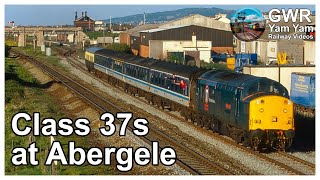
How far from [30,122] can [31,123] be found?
572mm

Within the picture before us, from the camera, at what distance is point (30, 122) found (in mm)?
32344

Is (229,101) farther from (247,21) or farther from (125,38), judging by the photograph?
(125,38)

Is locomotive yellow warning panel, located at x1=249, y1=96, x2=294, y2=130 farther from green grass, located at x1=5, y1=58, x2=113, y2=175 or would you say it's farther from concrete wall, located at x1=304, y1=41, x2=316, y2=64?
concrete wall, located at x1=304, y1=41, x2=316, y2=64

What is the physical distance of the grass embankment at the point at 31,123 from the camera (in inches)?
827

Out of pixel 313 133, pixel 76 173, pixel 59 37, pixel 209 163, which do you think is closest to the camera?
pixel 76 173

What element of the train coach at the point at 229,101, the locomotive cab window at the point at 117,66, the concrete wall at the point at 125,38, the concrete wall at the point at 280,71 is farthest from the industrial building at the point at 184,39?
the concrete wall at the point at 280,71

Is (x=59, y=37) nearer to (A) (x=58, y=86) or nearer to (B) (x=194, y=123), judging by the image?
(A) (x=58, y=86)

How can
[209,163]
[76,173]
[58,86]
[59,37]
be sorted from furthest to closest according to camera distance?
[59,37]
[58,86]
[209,163]
[76,173]

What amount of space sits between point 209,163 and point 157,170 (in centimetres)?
211

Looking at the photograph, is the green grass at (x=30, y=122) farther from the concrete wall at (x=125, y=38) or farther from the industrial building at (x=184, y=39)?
the concrete wall at (x=125, y=38)

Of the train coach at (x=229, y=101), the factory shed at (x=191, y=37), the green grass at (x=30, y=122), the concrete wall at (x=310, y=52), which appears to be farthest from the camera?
the factory shed at (x=191, y=37)

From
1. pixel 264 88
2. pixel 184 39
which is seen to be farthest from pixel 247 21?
pixel 184 39

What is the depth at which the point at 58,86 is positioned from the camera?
Result: 52125mm

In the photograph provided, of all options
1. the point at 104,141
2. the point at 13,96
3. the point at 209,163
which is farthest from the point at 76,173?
the point at 13,96
